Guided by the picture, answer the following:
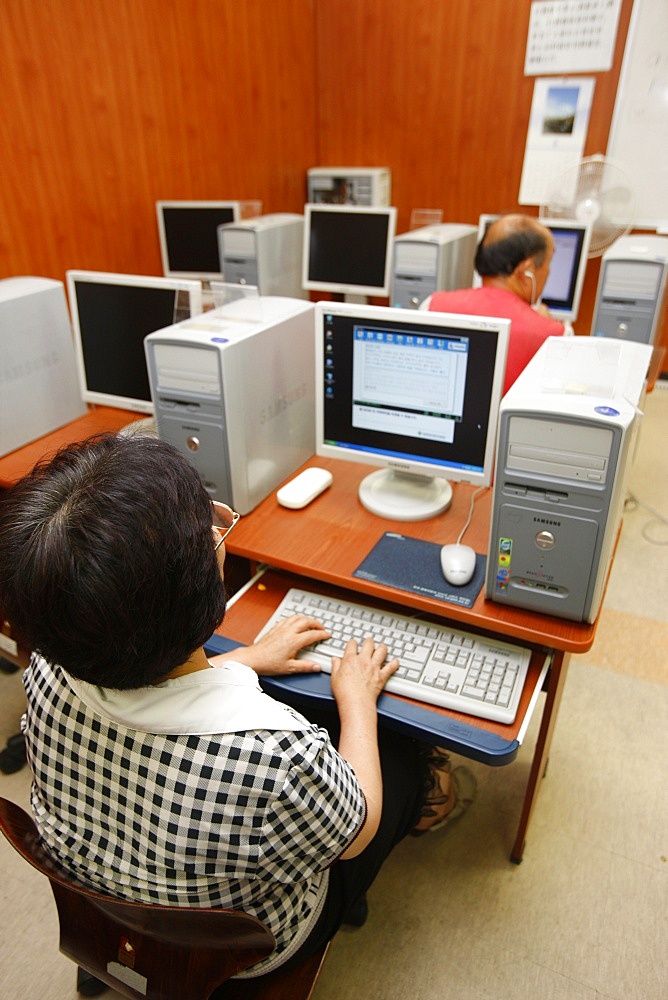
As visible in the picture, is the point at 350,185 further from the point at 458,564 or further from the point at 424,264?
the point at 458,564

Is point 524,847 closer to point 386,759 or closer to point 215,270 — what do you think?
point 386,759

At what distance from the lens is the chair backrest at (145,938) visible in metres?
0.75

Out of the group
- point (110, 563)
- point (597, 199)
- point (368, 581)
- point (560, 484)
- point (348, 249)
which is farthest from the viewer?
point (348, 249)

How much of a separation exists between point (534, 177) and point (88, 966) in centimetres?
468

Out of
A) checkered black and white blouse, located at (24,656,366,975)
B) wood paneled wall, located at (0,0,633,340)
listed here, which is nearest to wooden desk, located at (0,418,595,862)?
checkered black and white blouse, located at (24,656,366,975)

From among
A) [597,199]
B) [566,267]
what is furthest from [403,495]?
[597,199]

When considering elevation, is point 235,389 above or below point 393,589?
above

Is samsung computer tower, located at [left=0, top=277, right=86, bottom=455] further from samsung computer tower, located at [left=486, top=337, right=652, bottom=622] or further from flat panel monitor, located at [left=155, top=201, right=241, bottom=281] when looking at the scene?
flat panel monitor, located at [left=155, top=201, right=241, bottom=281]

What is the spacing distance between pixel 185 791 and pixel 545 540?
2.31ft

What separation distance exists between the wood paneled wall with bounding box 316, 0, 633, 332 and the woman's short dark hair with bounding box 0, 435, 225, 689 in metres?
4.33

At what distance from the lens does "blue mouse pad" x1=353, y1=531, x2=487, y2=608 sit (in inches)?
50.4

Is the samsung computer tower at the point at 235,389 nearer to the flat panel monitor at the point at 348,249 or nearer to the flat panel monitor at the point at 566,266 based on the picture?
the flat panel monitor at the point at 566,266

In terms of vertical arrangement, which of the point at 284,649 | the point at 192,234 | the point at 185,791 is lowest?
the point at 284,649

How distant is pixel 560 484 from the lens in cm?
109
